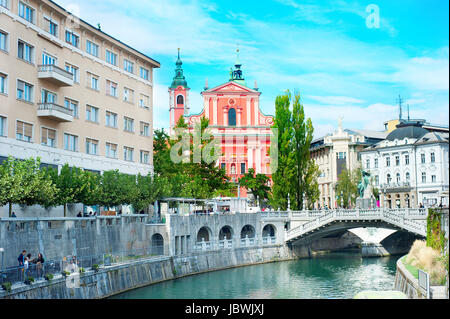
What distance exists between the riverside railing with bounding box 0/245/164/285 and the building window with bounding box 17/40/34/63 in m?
13.7

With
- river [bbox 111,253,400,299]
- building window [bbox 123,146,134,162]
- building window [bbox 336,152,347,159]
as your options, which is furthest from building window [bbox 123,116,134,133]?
building window [bbox 336,152,347,159]

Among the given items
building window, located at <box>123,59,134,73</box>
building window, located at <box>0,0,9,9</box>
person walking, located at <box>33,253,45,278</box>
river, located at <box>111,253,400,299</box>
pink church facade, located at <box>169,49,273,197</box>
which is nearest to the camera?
person walking, located at <box>33,253,45,278</box>

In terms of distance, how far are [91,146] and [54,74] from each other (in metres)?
7.81

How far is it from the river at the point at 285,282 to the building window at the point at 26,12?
18496 mm

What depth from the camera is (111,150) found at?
4766 cm

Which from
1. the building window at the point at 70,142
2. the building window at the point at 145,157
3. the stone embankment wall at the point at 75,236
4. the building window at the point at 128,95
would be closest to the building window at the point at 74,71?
the building window at the point at 70,142

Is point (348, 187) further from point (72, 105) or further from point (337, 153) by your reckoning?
point (72, 105)

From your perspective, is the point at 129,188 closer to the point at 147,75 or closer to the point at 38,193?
the point at 38,193

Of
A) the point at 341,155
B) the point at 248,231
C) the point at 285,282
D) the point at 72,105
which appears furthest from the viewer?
the point at 341,155

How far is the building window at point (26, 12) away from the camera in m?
36.9

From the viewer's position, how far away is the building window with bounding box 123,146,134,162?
4947 centimetres

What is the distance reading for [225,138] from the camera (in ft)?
262

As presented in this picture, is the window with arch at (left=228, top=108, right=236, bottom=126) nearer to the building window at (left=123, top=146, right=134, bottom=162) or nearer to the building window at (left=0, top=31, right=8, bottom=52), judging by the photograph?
the building window at (left=123, top=146, right=134, bottom=162)

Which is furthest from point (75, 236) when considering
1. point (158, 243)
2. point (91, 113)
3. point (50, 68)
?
point (91, 113)
